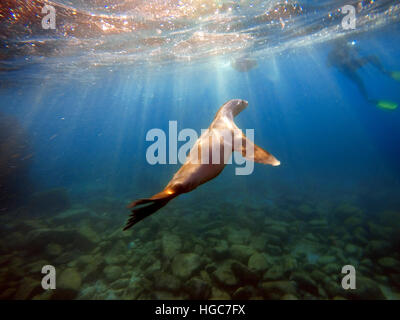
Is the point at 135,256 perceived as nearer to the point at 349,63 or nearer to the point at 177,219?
the point at 177,219

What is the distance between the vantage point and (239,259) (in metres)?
6.25

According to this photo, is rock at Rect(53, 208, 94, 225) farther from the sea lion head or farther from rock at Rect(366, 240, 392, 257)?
rock at Rect(366, 240, 392, 257)

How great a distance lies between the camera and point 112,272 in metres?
6.50

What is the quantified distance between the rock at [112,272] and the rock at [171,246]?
1540mm

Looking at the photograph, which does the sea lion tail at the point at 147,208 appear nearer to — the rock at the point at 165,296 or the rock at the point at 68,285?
the rock at the point at 165,296

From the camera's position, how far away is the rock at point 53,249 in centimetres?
773

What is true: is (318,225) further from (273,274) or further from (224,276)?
(224,276)

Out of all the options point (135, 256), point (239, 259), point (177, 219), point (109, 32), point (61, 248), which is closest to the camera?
point (239, 259)

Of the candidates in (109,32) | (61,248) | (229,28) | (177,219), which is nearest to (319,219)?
(177,219)

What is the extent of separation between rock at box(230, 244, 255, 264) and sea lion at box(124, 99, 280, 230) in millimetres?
5255

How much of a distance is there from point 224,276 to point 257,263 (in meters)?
1.14

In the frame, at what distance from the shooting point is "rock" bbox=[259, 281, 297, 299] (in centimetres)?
493

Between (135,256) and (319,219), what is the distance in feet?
30.9

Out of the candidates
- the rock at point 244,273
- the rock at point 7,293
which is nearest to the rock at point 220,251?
the rock at point 244,273
